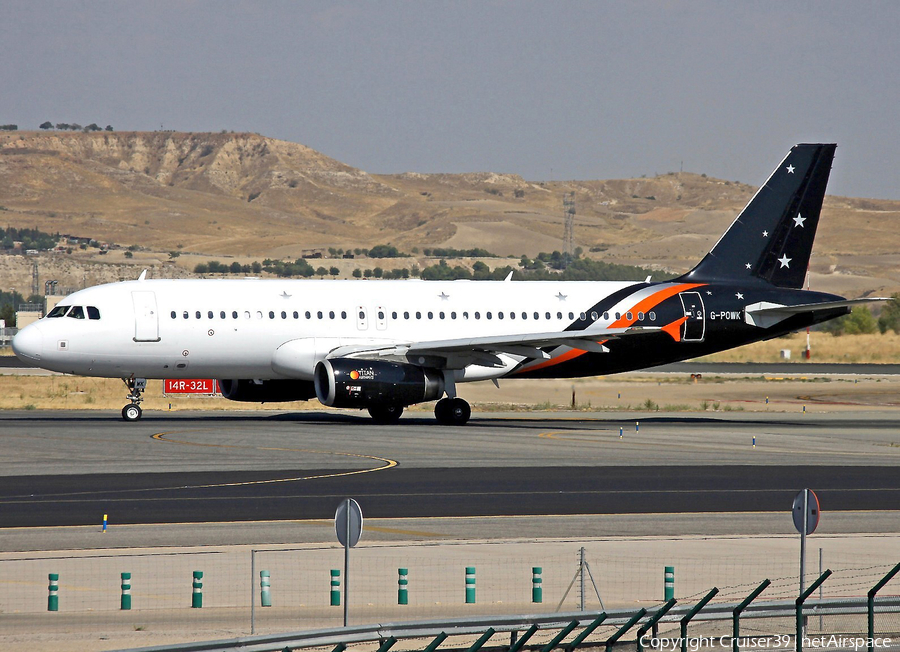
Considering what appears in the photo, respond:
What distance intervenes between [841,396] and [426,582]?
154 ft

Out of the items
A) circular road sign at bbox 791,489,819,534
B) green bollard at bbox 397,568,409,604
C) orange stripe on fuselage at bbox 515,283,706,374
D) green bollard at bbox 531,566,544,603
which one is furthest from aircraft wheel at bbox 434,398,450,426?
circular road sign at bbox 791,489,819,534

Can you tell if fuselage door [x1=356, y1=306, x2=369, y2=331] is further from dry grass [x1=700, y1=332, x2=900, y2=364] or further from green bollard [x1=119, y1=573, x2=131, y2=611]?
dry grass [x1=700, y1=332, x2=900, y2=364]

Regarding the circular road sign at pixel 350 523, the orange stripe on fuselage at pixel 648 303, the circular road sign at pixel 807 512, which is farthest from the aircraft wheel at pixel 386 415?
the circular road sign at pixel 350 523

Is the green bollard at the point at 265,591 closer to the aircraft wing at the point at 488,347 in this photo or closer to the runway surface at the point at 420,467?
the runway surface at the point at 420,467

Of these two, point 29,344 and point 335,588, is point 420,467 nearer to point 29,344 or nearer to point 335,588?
point 335,588

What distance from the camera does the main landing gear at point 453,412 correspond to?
145ft

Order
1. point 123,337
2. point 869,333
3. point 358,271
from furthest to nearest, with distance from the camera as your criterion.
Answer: point 358,271 → point 869,333 → point 123,337

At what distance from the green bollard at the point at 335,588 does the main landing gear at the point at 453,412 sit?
26656 mm

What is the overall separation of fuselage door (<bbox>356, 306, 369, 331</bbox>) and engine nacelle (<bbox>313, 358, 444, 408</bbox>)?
2492 mm

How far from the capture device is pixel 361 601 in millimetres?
16594

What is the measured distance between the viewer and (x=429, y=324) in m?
44.9

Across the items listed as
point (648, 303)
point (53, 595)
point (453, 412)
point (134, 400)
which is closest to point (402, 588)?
point (53, 595)

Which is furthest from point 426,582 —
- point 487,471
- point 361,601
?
point 487,471

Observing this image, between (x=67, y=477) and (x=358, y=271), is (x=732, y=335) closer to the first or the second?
(x=67, y=477)
